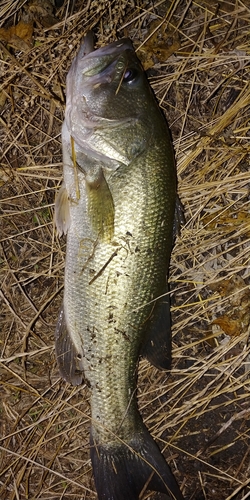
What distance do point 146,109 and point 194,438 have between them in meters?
2.39

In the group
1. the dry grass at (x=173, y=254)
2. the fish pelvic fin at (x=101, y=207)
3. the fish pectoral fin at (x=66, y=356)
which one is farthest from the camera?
the dry grass at (x=173, y=254)

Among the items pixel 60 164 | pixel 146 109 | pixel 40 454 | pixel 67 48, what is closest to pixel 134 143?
pixel 146 109

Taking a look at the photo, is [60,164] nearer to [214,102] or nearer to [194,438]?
[214,102]

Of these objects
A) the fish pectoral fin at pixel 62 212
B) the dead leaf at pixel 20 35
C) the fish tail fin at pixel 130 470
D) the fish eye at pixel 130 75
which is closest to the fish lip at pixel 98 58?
the fish eye at pixel 130 75

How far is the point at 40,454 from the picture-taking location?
345cm

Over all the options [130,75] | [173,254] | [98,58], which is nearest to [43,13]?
Result: [98,58]

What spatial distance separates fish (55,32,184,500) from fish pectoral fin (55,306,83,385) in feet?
0.07

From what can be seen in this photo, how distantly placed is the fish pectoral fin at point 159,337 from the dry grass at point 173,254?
343 millimetres

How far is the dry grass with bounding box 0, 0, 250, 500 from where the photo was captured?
3.24 m

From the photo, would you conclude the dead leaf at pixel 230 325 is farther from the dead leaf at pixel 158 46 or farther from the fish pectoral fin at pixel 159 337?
the dead leaf at pixel 158 46

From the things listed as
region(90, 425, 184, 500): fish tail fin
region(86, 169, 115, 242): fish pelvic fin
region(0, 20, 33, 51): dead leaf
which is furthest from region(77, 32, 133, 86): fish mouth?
region(90, 425, 184, 500): fish tail fin

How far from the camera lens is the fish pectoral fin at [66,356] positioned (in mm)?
3008

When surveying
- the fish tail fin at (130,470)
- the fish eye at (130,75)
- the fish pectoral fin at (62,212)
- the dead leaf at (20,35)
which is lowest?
the fish tail fin at (130,470)

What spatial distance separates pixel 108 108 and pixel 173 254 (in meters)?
1.17
